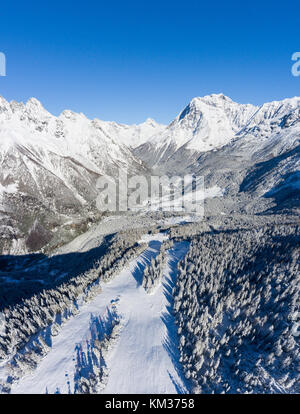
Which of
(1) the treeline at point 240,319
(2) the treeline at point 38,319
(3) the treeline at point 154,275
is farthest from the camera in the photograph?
(3) the treeline at point 154,275

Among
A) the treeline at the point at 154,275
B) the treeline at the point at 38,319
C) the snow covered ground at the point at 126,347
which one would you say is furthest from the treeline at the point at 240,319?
the treeline at the point at 38,319

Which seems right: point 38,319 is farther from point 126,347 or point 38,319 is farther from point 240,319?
point 240,319

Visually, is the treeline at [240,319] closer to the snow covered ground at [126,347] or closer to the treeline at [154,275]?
the snow covered ground at [126,347]

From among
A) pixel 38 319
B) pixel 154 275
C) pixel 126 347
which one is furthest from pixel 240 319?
pixel 38 319

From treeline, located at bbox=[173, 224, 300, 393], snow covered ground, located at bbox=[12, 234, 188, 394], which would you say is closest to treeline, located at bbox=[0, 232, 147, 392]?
snow covered ground, located at bbox=[12, 234, 188, 394]

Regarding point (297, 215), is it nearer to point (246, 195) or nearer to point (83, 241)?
point (246, 195)

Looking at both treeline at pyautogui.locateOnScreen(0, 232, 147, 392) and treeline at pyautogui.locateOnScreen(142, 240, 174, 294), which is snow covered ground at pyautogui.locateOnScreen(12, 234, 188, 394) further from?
treeline at pyautogui.locateOnScreen(0, 232, 147, 392)

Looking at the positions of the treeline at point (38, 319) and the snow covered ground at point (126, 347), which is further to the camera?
the treeline at point (38, 319)

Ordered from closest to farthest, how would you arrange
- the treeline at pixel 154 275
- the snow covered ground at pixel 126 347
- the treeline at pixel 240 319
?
the snow covered ground at pixel 126 347 → the treeline at pixel 240 319 → the treeline at pixel 154 275
